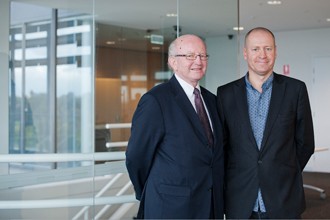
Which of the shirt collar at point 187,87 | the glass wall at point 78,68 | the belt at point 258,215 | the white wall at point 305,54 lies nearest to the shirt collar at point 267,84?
the shirt collar at point 187,87

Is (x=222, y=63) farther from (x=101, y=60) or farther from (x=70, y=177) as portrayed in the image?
(x=101, y=60)

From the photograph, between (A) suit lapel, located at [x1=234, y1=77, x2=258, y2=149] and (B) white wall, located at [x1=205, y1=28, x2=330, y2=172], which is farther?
(B) white wall, located at [x1=205, y1=28, x2=330, y2=172]

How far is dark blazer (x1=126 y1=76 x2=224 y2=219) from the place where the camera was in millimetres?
1907

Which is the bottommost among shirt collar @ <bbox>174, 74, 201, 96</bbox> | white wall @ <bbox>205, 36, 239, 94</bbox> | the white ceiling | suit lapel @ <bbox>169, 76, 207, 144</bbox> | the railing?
the railing

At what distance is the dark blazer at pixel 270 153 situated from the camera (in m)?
2.04

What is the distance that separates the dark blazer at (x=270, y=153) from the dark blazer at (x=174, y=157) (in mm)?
101

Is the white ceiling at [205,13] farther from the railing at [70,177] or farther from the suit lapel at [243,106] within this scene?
the suit lapel at [243,106]

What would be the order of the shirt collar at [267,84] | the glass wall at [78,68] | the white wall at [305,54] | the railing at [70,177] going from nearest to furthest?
1. the shirt collar at [267,84]
2. the railing at [70,177]
3. the glass wall at [78,68]
4. the white wall at [305,54]

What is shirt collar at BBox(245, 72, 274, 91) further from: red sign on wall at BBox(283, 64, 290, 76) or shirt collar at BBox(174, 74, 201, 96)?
red sign on wall at BBox(283, 64, 290, 76)

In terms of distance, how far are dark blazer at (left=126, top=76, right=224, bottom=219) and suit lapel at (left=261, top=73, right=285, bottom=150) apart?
0.23 metres

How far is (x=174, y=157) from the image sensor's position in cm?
192

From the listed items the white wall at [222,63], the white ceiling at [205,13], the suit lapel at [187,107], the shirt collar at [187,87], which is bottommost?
the suit lapel at [187,107]

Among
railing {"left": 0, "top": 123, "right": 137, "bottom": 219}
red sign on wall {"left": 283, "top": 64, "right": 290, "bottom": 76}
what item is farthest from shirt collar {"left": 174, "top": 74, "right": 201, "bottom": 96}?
red sign on wall {"left": 283, "top": 64, "right": 290, "bottom": 76}

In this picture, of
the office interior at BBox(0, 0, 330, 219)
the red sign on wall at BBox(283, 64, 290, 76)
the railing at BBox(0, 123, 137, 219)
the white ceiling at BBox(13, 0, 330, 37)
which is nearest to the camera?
the railing at BBox(0, 123, 137, 219)
